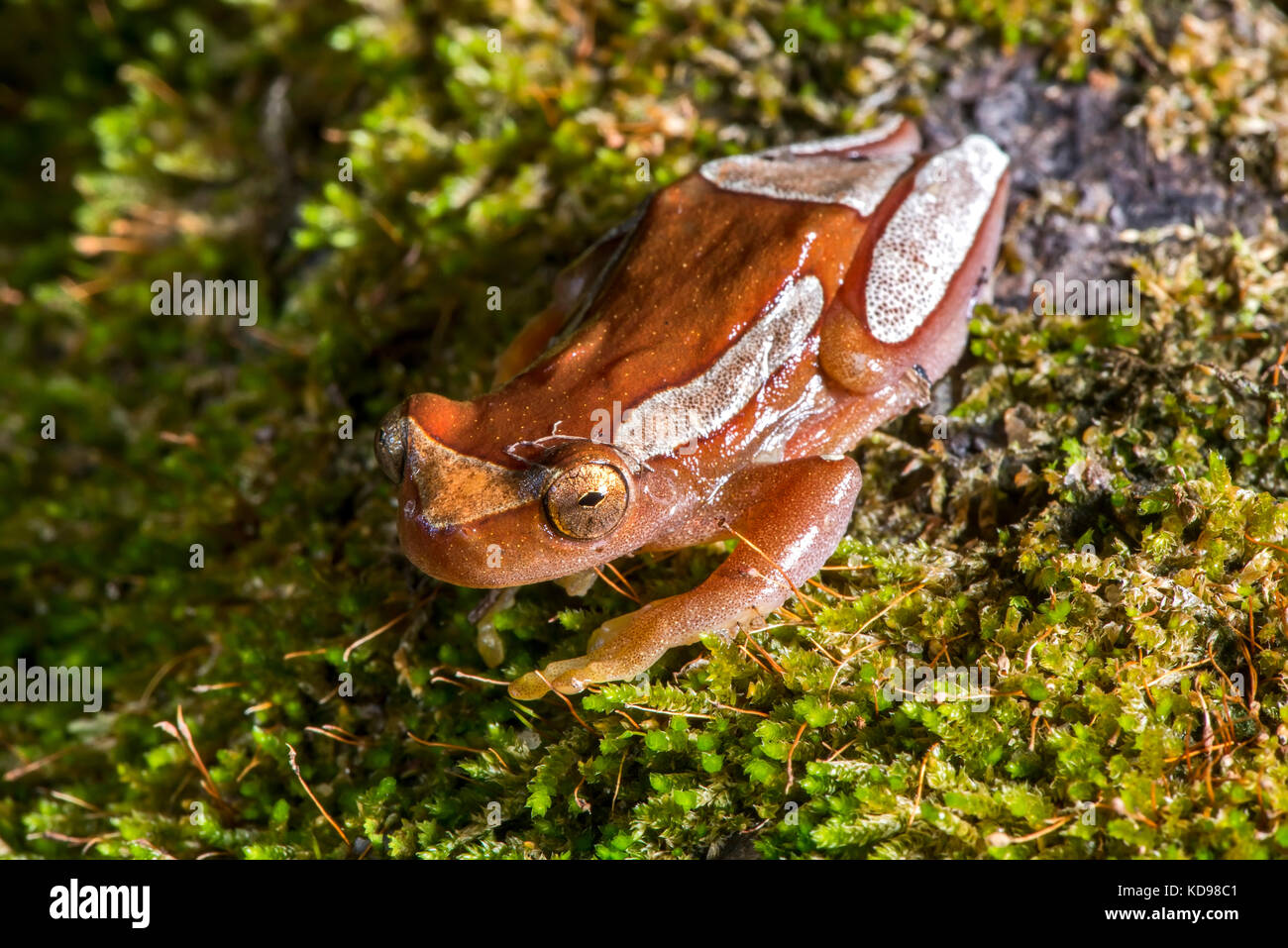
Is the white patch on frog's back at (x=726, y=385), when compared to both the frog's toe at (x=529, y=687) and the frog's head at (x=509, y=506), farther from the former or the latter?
the frog's toe at (x=529, y=687)

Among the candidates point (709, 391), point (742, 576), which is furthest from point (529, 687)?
point (709, 391)

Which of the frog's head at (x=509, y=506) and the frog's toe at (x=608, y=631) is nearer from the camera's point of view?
the frog's head at (x=509, y=506)

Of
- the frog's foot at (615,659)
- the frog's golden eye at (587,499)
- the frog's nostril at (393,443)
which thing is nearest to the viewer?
the frog's golden eye at (587,499)

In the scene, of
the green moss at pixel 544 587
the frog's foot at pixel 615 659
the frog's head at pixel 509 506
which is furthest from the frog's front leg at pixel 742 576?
the frog's head at pixel 509 506

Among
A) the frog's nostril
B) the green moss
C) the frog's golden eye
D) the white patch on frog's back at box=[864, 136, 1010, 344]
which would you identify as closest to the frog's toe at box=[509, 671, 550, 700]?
the green moss
